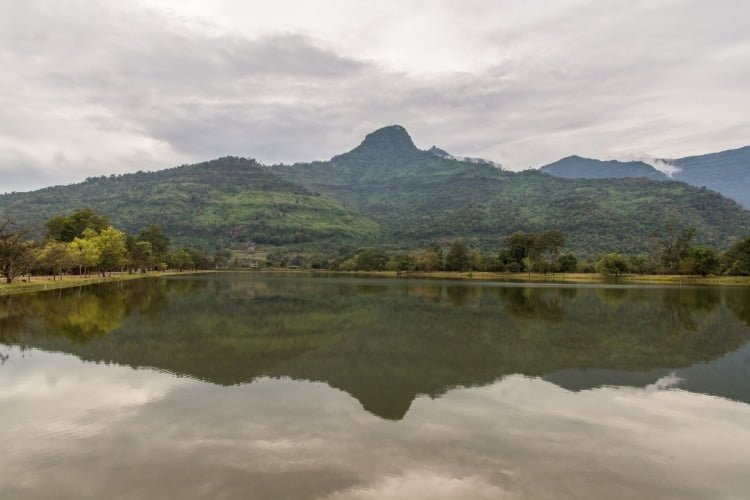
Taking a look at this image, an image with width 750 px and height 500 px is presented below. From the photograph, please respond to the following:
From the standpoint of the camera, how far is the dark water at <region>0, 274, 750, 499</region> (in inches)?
332

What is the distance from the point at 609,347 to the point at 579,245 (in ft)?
586

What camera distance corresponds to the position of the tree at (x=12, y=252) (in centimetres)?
5381

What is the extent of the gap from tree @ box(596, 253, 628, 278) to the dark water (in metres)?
85.7

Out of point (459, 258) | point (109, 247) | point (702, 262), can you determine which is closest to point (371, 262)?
point (459, 258)

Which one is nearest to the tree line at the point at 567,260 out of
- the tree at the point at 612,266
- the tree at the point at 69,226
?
Answer: the tree at the point at 612,266

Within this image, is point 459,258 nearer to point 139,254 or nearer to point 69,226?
point 139,254

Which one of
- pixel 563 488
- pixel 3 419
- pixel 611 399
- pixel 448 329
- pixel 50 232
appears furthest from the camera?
pixel 50 232

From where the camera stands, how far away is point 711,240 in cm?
Answer: 17838

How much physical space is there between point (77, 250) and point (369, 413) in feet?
249

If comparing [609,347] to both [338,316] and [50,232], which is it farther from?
[50,232]

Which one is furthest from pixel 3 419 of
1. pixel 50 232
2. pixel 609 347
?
pixel 50 232

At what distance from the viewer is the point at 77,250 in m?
72.9

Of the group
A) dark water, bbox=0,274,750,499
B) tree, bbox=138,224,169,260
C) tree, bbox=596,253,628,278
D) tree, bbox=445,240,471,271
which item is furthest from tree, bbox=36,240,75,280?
tree, bbox=596,253,628,278

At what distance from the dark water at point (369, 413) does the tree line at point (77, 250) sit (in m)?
37.0
